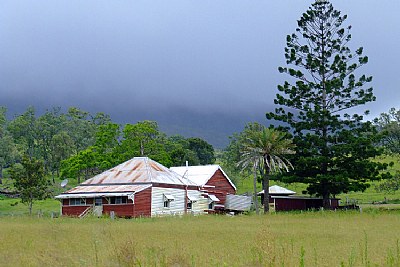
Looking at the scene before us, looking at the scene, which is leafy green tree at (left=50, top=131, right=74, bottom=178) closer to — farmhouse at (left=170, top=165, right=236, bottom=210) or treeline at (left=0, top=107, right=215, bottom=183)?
treeline at (left=0, top=107, right=215, bottom=183)

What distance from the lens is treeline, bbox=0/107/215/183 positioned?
229 ft

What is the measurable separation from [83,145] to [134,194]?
65.4 m

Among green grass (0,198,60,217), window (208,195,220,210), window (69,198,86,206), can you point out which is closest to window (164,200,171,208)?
window (208,195,220,210)

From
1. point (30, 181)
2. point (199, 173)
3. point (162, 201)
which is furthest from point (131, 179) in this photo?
point (199, 173)

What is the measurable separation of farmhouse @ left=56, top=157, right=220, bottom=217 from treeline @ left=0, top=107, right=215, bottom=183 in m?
6.69

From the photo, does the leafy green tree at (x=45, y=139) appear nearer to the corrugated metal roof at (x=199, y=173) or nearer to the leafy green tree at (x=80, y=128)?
the leafy green tree at (x=80, y=128)

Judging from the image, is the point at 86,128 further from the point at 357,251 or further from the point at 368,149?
the point at 357,251

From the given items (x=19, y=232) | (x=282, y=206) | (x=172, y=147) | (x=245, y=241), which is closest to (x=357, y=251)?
(x=245, y=241)

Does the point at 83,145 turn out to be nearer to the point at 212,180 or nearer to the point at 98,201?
the point at 212,180

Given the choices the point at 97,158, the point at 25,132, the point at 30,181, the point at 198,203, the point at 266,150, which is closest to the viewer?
the point at 30,181

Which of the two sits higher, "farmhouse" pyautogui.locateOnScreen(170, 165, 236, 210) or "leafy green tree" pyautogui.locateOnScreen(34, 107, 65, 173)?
"leafy green tree" pyautogui.locateOnScreen(34, 107, 65, 173)

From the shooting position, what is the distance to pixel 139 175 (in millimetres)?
48938

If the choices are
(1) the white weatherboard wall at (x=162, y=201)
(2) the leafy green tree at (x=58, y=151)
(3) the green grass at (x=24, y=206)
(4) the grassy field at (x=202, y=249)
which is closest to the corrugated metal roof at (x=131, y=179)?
(1) the white weatherboard wall at (x=162, y=201)

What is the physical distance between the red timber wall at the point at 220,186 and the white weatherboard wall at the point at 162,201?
6.23m
